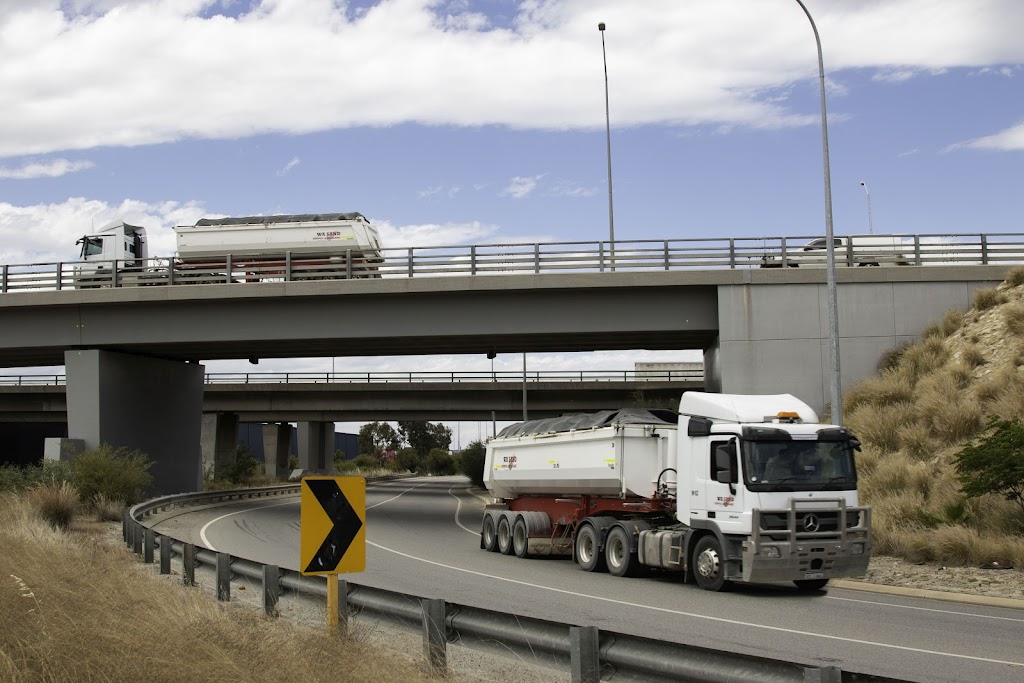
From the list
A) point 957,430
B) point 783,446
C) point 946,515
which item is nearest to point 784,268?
point 957,430

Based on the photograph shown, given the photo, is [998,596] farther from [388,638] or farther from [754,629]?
[388,638]

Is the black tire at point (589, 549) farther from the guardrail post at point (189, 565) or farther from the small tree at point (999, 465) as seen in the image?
the guardrail post at point (189, 565)

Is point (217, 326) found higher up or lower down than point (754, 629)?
higher up

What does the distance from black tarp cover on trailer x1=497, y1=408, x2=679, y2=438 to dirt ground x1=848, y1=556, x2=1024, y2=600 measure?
4380mm

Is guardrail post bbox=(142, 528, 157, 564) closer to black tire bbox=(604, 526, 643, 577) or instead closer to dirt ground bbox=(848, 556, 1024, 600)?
black tire bbox=(604, 526, 643, 577)

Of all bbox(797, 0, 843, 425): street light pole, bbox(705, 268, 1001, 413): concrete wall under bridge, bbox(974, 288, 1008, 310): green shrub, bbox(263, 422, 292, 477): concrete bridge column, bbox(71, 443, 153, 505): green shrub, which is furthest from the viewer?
bbox(263, 422, 292, 477): concrete bridge column

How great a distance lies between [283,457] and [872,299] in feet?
227

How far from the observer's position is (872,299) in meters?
28.5

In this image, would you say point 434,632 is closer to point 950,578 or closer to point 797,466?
point 797,466

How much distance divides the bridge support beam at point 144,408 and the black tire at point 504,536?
16.6m

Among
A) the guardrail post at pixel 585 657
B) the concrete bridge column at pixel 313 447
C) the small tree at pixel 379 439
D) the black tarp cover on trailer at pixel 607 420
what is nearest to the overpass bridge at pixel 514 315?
the black tarp cover on trailer at pixel 607 420

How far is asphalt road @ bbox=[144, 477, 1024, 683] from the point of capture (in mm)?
9969

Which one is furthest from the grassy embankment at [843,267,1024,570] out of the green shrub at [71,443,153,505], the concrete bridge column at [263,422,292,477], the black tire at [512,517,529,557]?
the concrete bridge column at [263,422,292,477]

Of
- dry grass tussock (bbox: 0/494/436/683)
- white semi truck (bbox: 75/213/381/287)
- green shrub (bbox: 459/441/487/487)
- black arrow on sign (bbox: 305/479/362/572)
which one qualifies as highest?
white semi truck (bbox: 75/213/381/287)
